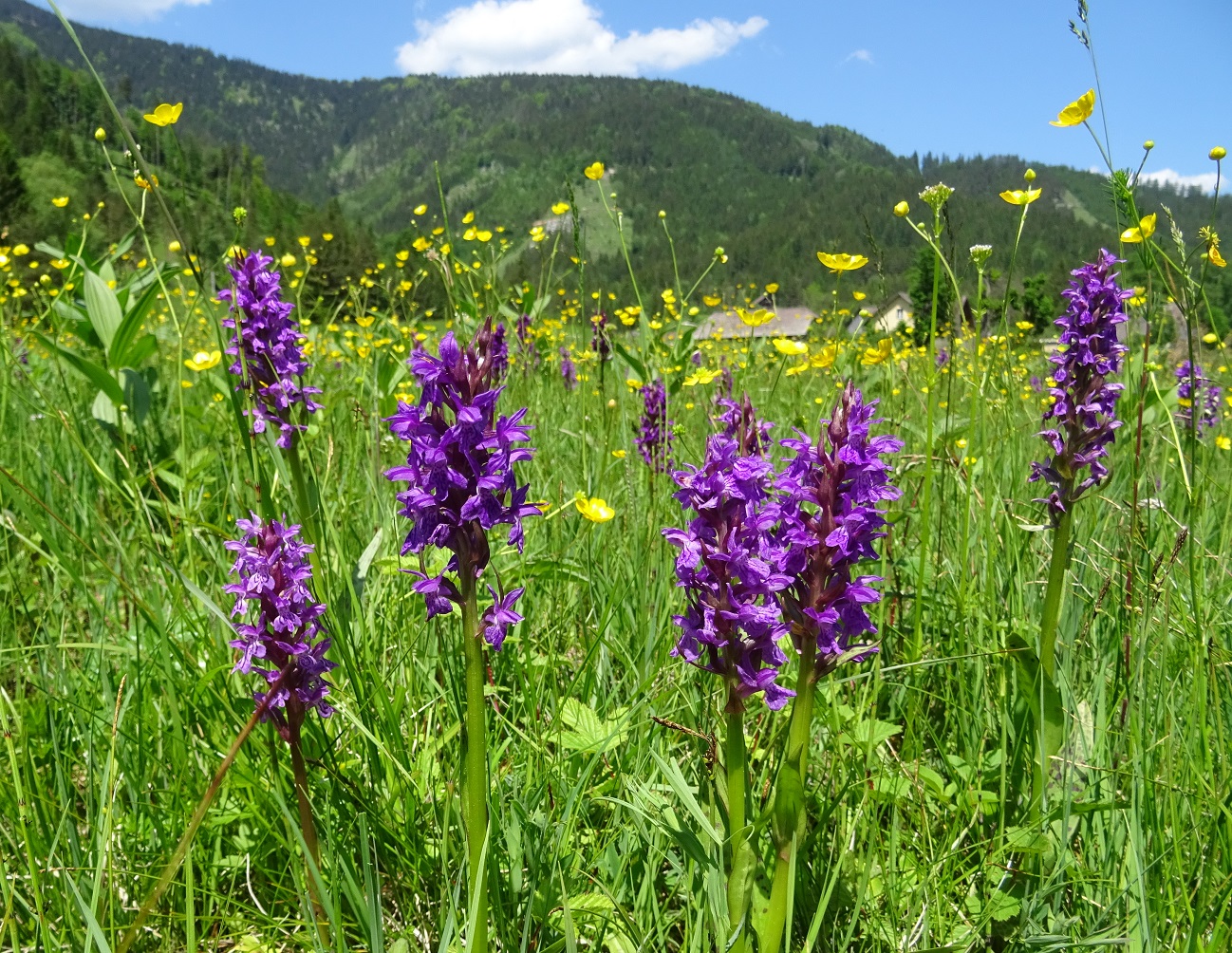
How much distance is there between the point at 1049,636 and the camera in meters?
1.77

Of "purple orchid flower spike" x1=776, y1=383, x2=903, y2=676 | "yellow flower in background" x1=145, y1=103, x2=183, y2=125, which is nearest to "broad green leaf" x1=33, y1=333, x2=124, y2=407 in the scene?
"yellow flower in background" x1=145, y1=103, x2=183, y2=125

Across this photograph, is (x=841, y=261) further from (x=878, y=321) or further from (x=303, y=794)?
(x=303, y=794)

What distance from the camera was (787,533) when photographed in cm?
125

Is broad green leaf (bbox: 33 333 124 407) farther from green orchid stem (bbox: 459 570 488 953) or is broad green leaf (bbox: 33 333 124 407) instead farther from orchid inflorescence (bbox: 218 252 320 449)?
green orchid stem (bbox: 459 570 488 953)

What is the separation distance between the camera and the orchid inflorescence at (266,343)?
270cm

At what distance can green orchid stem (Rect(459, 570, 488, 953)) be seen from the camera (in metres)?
1.18

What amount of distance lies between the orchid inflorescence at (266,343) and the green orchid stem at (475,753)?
1.71 meters

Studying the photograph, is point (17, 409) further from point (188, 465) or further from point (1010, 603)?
point (1010, 603)

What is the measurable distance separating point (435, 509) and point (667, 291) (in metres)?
4.03

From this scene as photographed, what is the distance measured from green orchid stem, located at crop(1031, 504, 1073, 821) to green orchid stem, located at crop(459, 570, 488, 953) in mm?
1047

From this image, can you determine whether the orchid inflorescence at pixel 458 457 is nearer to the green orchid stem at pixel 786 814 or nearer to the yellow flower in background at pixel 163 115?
the green orchid stem at pixel 786 814

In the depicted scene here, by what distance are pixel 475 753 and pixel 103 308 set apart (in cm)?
352

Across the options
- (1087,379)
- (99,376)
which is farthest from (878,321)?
(99,376)

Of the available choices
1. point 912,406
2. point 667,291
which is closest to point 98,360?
point 667,291
